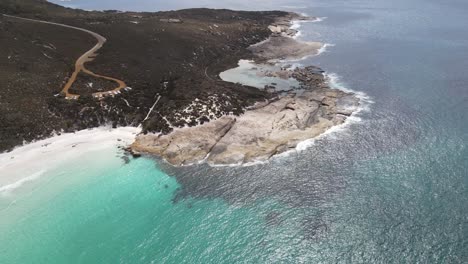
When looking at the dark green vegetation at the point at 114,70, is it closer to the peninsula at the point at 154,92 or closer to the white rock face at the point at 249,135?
the peninsula at the point at 154,92

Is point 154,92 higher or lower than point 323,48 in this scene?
lower

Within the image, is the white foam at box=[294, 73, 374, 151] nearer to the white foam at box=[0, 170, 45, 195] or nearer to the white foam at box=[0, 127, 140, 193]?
the white foam at box=[0, 127, 140, 193]

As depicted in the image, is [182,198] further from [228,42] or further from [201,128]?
[228,42]

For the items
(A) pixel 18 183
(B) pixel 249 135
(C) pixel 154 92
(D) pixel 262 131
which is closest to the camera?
(A) pixel 18 183

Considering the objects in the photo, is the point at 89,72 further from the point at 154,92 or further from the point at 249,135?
the point at 249,135

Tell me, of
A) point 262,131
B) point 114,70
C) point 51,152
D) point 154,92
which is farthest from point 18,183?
point 114,70

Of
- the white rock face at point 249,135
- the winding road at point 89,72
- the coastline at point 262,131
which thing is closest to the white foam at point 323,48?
the coastline at point 262,131

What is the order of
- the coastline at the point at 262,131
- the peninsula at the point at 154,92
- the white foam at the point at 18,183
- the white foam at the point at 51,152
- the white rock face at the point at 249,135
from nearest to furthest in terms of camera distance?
the white foam at the point at 18,183
the white foam at the point at 51,152
the white rock face at the point at 249,135
the coastline at the point at 262,131
the peninsula at the point at 154,92
